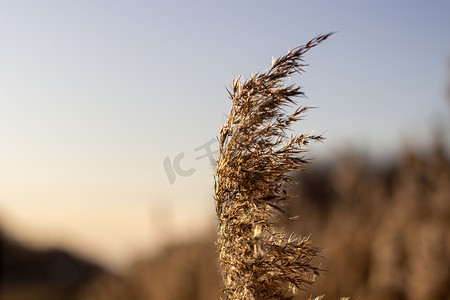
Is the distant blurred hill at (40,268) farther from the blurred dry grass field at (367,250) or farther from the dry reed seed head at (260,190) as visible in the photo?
the dry reed seed head at (260,190)

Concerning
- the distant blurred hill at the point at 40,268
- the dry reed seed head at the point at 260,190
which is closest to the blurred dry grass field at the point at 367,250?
the dry reed seed head at the point at 260,190

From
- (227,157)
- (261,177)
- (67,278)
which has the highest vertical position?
(227,157)

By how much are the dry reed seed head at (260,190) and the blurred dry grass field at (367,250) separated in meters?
2.14

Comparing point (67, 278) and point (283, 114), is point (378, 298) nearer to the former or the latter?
point (283, 114)

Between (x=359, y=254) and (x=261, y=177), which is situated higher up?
(x=261, y=177)

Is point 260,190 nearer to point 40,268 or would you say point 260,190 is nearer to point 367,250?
point 367,250

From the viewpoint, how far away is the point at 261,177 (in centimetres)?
165

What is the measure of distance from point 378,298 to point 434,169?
159 inches

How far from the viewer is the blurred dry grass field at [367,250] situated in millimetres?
5988

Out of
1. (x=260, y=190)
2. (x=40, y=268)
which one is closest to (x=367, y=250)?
(x=260, y=190)

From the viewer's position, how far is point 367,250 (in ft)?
25.2

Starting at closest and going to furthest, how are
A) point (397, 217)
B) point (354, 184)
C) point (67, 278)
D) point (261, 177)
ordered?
point (261, 177), point (397, 217), point (354, 184), point (67, 278)

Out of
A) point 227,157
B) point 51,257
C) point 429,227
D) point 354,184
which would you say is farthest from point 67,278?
point 227,157

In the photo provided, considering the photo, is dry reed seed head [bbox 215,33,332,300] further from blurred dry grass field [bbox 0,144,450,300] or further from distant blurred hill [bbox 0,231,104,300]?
distant blurred hill [bbox 0,231,104,300]
